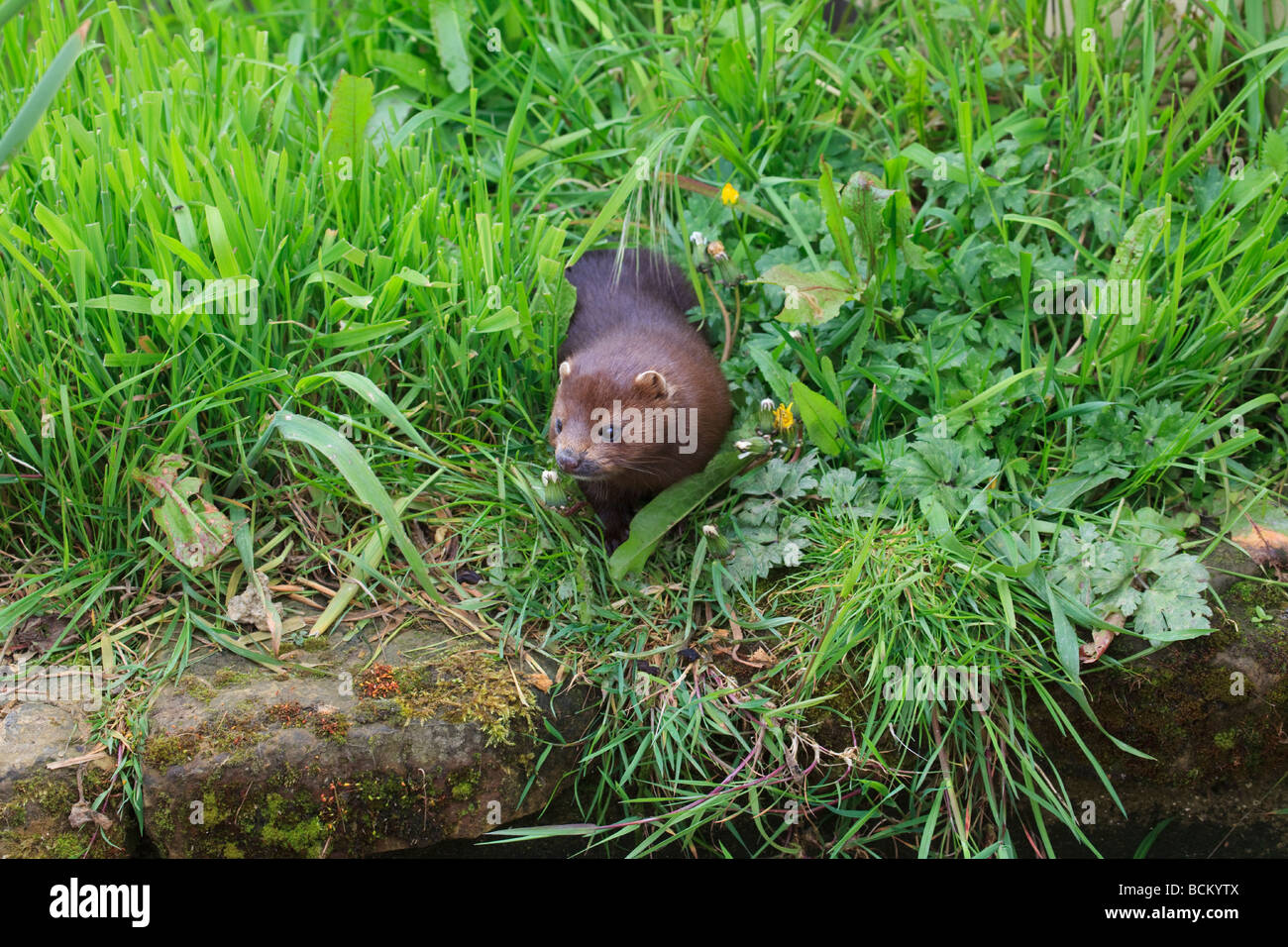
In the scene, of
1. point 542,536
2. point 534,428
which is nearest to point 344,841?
point 542,536

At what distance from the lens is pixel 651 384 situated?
145 inches

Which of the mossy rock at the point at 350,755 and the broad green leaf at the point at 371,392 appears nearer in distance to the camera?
the mossy rock at the point at 350,755

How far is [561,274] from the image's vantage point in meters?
3.99

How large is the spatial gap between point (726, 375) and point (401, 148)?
1.50 m

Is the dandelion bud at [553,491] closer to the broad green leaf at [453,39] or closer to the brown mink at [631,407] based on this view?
the brown mink at [631,407]

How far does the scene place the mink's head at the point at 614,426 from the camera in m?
3.62

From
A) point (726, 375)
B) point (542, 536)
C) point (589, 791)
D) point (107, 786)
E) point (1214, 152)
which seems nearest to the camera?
point (107, 786)

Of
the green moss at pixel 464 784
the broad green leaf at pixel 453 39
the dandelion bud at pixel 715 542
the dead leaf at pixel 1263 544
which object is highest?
the broad green leaf at pixel 453 39

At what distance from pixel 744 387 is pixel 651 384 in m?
0.59

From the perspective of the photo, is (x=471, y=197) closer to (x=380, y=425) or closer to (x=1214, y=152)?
(x=380, y=425)

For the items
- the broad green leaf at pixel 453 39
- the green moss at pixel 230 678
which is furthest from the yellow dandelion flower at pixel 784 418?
the broad green leaf at pixel 453 39

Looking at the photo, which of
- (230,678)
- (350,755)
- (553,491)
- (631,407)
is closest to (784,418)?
(631,407)

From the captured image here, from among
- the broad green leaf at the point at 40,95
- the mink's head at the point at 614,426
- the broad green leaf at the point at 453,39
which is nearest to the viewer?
the broad green leaf at the point at 40,95

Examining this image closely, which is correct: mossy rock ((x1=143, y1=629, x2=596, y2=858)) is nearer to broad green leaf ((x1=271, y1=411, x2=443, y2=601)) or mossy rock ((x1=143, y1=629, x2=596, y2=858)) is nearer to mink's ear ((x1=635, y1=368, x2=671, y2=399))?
broad green leaf ((x1=271, y1=411, x2=443, y2=601))
